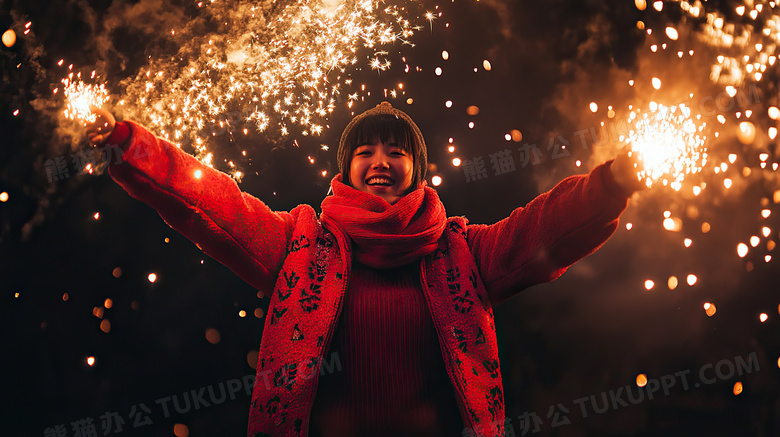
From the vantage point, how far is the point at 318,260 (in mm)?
900

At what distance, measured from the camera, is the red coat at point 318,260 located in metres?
0.78

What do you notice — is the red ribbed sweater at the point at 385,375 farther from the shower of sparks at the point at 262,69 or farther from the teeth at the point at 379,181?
the shower of sparks at the point at 262,69

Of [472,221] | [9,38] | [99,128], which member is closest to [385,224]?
[472,221]

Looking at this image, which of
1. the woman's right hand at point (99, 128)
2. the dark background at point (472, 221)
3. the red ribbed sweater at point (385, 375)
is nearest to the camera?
the woman's right hand at point (99, 128)

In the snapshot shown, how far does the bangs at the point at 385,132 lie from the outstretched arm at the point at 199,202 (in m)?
0.24

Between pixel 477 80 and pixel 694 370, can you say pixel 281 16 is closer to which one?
pixel 477 80

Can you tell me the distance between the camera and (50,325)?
1109mm

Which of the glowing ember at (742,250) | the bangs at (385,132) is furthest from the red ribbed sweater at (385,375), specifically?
the glowing ember at (742,250)

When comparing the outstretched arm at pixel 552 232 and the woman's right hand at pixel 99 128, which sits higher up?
the woman's right hand at pixel 99 128

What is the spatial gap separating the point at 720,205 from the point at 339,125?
1.04 metres

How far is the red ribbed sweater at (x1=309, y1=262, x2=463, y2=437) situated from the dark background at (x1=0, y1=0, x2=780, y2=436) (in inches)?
14.1

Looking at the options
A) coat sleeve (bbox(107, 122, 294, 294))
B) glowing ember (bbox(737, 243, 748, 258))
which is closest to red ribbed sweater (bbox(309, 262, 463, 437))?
coat sleeve (bbox(107, 122, 294, 294))

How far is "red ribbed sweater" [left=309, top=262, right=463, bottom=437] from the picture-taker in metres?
0.80

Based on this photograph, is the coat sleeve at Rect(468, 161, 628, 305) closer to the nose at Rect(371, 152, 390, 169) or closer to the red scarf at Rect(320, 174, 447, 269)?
the red scarf at Rect(320, 174, 447, 269)
